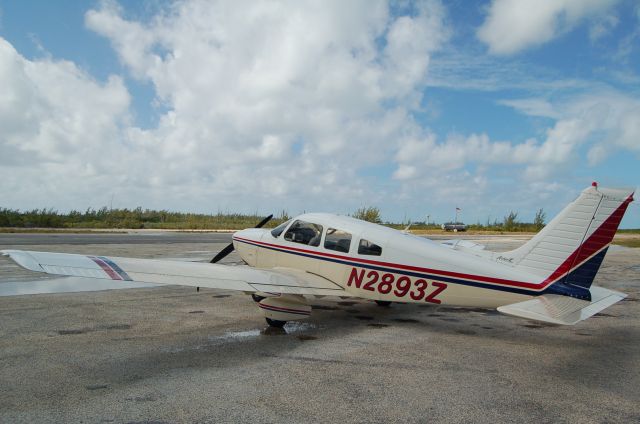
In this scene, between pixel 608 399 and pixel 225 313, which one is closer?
pixel 608 399

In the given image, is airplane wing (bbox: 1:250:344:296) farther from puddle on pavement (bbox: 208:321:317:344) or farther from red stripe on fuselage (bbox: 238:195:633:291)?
red stripe on fuselage (bbox: 238:195:633:291)

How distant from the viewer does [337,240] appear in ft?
26.3

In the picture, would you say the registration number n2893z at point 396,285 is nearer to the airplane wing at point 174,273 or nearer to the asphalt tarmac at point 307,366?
the airplane wing at point 174,273

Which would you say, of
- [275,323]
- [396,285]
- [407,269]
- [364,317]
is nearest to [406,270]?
[407,269]

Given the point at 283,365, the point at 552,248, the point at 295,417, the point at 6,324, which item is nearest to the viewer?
the point at 295,417

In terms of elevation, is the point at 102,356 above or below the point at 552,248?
below

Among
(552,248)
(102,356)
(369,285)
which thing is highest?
(552,248)

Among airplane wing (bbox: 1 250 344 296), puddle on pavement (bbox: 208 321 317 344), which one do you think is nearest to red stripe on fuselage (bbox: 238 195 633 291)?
airplane wing (bbox: 1 250 344 296)

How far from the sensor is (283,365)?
5527 millimetres

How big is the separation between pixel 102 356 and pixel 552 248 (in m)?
6.55

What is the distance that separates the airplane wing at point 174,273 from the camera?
5.89 meters

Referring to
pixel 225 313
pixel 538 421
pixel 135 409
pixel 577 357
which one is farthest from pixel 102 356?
pixel 577 357

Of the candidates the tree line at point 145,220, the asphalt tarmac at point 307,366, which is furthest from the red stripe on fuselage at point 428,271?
the tree line at point 145,220

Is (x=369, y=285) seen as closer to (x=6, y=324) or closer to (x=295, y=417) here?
(x=295, y=417)
